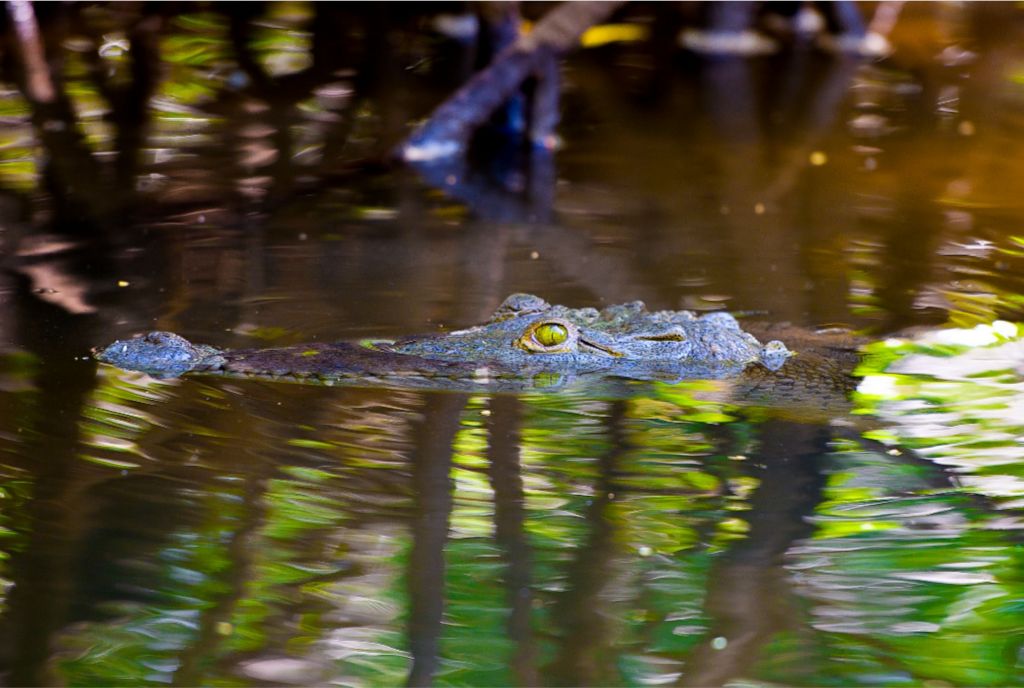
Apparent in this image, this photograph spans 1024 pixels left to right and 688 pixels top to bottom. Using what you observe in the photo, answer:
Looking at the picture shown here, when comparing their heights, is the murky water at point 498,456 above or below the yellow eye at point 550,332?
below

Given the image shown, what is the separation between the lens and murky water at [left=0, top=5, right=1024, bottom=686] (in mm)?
3486

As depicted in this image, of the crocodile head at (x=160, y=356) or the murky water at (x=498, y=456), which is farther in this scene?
the crocodile head at (x=160, y=356)

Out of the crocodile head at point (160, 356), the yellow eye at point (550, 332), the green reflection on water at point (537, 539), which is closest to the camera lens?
the green reflection on water at point (537, 539)

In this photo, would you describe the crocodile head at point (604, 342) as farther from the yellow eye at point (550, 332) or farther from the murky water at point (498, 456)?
the murky water at point (498, 456)

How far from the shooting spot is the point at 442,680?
333 cm

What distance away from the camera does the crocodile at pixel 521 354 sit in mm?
5004

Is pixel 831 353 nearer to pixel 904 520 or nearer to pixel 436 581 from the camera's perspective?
pixel 904 520

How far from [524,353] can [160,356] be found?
1.47 m

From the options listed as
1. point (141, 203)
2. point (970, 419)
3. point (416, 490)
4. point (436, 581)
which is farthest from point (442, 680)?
point (141, 203)

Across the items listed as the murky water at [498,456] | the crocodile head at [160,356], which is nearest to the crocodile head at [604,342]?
the murky water at [498,456]

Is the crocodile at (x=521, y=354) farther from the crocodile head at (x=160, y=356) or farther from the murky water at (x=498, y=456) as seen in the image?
the murky water at (x=498, y=456)

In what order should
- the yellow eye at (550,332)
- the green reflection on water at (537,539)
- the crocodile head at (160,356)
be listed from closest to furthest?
the green reflection on water at (537,539) < the crocodile head at (160,356) < the yellow eye at (550,332)

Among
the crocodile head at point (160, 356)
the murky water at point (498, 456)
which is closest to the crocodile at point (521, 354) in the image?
the crocodile head at point (160, 356)

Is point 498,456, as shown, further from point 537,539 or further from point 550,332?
point 550,332
